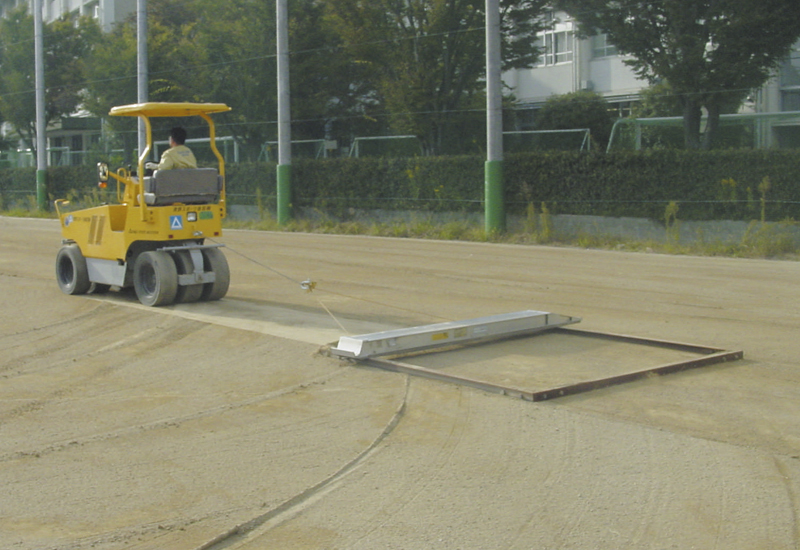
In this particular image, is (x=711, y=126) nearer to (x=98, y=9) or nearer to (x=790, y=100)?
(x=790, y=100)

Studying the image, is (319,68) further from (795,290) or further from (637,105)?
(795,290)

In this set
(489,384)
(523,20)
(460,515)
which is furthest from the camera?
(523,20)

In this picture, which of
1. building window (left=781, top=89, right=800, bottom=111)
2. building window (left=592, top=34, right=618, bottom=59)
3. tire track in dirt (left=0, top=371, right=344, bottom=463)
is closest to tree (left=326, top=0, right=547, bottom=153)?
building window (left=781, top=89, right=800, bottom=111)

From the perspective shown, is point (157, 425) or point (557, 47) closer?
point (157, 425)

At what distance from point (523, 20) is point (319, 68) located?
7.79m

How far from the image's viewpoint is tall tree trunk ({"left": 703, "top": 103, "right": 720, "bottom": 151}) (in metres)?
23.8

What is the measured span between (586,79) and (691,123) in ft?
56.0

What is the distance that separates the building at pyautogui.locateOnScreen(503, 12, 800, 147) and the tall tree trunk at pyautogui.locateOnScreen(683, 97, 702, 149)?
8.88m

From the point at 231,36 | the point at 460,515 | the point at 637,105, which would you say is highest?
the point at 231,36

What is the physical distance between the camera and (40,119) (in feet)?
129

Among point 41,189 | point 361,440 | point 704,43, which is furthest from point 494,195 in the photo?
point 41,189

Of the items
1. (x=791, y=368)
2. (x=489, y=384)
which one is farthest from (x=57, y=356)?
(x=791, y=368)

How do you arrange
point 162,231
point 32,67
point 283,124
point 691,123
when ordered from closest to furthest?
point 162,231 < point 691,123 < point 283,124 < point 32,67

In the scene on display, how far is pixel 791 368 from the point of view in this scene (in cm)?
876
